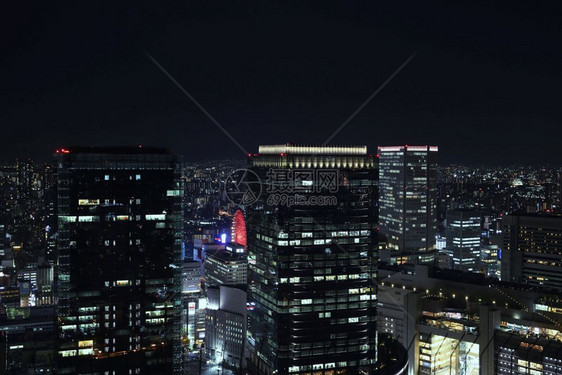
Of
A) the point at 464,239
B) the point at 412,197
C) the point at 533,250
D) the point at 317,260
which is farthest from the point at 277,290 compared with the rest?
the point at 464,239

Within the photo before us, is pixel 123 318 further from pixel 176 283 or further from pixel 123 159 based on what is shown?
pixel 123 159

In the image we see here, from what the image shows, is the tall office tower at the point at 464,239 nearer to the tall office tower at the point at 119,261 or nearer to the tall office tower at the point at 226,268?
the tall office tower at the point at 226,268

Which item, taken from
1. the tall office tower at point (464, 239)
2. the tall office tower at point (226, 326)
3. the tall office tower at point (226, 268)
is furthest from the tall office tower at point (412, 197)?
the tall office tower at point (226, 326)

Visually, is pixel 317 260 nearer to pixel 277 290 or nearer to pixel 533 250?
pixel 277 290

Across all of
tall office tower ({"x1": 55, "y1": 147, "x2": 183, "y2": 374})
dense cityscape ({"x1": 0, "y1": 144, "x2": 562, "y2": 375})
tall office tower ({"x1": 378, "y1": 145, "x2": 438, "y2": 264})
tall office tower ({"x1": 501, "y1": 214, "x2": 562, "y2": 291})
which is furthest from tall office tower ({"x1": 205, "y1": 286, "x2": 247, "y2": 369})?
tall office tower ({"x1": 378, "y1": 145, "x2": 438, "y2": 264})

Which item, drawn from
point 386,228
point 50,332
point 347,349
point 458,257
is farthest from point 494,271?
point 50,332

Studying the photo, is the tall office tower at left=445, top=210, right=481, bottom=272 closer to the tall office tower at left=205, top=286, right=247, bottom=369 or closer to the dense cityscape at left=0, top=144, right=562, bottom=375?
the dense cityscape at left=0, top=144, right=562, bottom=375
